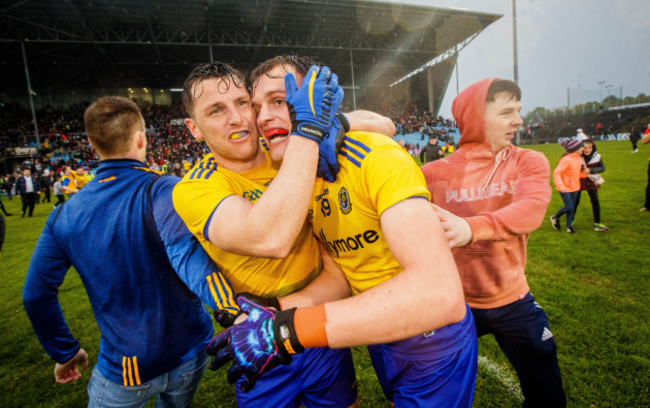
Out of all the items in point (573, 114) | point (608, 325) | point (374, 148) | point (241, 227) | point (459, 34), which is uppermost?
point (459, 34)

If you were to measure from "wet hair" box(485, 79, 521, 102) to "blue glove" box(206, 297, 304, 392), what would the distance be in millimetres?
1986

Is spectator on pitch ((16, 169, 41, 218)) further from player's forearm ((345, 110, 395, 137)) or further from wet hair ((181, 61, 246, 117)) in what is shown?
player's forearm ((345, 110, 395, 137))

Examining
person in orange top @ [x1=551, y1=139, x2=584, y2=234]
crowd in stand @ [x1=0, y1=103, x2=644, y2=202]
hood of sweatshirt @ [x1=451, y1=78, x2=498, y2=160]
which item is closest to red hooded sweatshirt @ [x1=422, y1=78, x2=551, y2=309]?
hood of sweatshirt @ [x1=451, y1=78, x2=498, y2=160]

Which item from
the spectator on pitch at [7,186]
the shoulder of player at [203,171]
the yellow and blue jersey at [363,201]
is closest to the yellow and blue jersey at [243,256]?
the shoulder of player at [203,171]

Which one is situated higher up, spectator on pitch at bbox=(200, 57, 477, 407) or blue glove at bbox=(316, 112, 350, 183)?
blue glove at bbox=(316, 112, 350, 183)

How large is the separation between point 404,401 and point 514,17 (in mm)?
28285

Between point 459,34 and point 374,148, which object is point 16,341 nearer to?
point 374,148

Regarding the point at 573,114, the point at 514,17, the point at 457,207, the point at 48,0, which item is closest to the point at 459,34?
the point at 514,17

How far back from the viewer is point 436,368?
157 centimetres

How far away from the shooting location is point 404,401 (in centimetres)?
161

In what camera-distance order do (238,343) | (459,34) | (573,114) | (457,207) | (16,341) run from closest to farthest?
1. (238,343)
2. (457,207)
3. (16,341)
4. (459,34)
5. (573,114)

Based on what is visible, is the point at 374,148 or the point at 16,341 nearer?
the point at 374,148

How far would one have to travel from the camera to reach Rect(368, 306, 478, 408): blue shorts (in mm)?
1562

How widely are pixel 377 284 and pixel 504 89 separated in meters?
1.63
